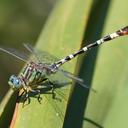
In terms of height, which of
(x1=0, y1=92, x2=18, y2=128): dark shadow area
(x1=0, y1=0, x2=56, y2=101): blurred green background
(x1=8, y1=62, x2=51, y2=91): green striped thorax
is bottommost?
(x1=0, y1=92, x2=18, y2=128): dark shadow area

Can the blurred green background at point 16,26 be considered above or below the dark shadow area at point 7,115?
above

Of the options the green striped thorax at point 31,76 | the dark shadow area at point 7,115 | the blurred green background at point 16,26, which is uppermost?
the blurred green background at point 16,26

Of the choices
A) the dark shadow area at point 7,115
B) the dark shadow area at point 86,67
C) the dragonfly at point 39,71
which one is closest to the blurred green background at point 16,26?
the dragonfly at point 39,71

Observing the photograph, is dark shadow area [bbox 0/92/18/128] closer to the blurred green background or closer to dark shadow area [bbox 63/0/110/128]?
dark shadow area [bbox 63/0/110/128]

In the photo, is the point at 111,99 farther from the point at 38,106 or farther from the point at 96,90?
the point at 38,106

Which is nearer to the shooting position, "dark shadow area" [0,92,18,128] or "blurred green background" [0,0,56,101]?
"dark shadow area" [0,92,18,128]

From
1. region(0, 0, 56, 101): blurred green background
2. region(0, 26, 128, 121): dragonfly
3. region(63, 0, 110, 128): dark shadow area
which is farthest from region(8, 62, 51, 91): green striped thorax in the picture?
region(0, 0, 56, 101): blurred green background

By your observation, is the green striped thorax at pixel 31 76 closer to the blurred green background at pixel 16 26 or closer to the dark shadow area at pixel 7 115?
the dark shadow area at pixel 7 115

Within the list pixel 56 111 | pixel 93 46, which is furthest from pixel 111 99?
pixel 93 46
